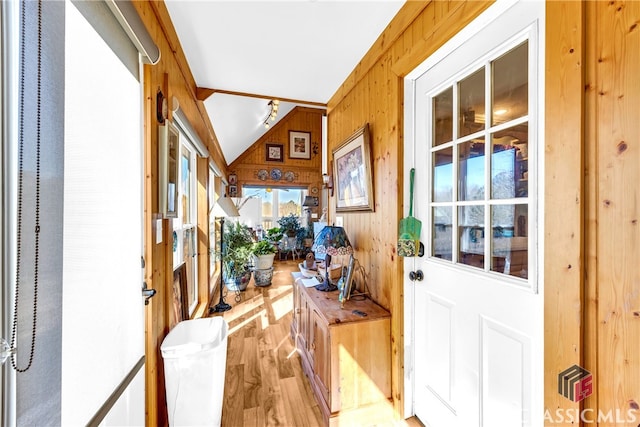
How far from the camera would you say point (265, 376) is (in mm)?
2014

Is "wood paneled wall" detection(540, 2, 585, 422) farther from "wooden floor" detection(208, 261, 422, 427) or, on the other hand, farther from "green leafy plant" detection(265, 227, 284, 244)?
"green leafy plant" detection(265, 227, 284, 244)

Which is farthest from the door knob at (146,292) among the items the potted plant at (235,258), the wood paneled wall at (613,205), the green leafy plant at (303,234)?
the green leafy plant at (303,234)

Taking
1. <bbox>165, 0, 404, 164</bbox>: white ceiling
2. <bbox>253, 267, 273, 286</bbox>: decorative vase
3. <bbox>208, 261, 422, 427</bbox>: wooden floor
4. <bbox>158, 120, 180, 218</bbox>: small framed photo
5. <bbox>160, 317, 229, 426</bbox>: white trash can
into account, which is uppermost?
<bbox>165, 0, 404, 164</bbox>: white ceiling

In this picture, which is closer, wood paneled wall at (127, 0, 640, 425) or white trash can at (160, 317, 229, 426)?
wood paneled wall at (127, 0, 640, 425)

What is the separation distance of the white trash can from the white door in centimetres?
117

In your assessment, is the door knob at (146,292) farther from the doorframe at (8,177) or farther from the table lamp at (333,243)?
the table lamp at (333,243)

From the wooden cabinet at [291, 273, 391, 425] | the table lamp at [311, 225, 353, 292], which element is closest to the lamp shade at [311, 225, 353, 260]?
the table lamp at [311, 225, 353, 292]

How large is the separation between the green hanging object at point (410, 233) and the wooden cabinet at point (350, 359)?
1.53 feet

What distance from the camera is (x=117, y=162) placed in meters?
0.97

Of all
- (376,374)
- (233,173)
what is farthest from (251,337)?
(233,173)

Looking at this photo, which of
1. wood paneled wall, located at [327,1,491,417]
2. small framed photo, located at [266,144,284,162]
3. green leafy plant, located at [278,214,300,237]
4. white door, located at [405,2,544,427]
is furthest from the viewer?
green leafy plant, located at [278,214,300,237]

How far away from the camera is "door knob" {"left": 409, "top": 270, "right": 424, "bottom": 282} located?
59.2 inches

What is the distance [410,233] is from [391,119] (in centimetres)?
74

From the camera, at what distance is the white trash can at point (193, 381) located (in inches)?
50.6
